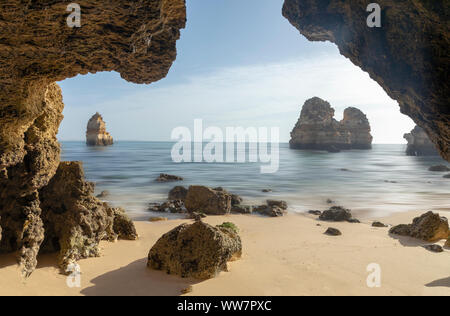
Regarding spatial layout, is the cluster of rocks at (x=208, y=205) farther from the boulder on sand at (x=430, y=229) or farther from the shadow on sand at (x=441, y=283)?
the shadow on sand at (x=441, y=283)

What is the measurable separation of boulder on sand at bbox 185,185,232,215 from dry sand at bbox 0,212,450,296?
3540mm

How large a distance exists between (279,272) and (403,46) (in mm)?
4182

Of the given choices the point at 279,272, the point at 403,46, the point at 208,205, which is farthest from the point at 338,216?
the point at 403,46

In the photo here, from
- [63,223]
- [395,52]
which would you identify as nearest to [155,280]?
[63,223]

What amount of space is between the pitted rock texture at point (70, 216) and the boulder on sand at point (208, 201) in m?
5.67

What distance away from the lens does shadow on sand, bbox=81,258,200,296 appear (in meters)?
4.27

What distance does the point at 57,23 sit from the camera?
301cm

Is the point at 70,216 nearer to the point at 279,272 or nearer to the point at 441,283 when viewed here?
the point at 279,272

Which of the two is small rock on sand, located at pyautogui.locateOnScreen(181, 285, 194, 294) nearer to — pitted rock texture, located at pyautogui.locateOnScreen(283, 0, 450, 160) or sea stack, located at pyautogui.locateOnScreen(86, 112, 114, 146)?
pitted rock texture, located at pyautogui.locateOnScreen(283, 0, 450, 160)

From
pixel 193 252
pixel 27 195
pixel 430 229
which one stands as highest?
pixel 27 195

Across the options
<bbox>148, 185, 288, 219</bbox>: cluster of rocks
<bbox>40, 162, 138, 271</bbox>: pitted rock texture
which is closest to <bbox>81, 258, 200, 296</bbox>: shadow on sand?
<bbox>40, 162, 138, 271</bbox>: pitted rock texture

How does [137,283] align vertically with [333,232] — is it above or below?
above

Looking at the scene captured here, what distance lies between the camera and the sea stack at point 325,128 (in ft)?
218

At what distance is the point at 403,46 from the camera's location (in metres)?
3.97
